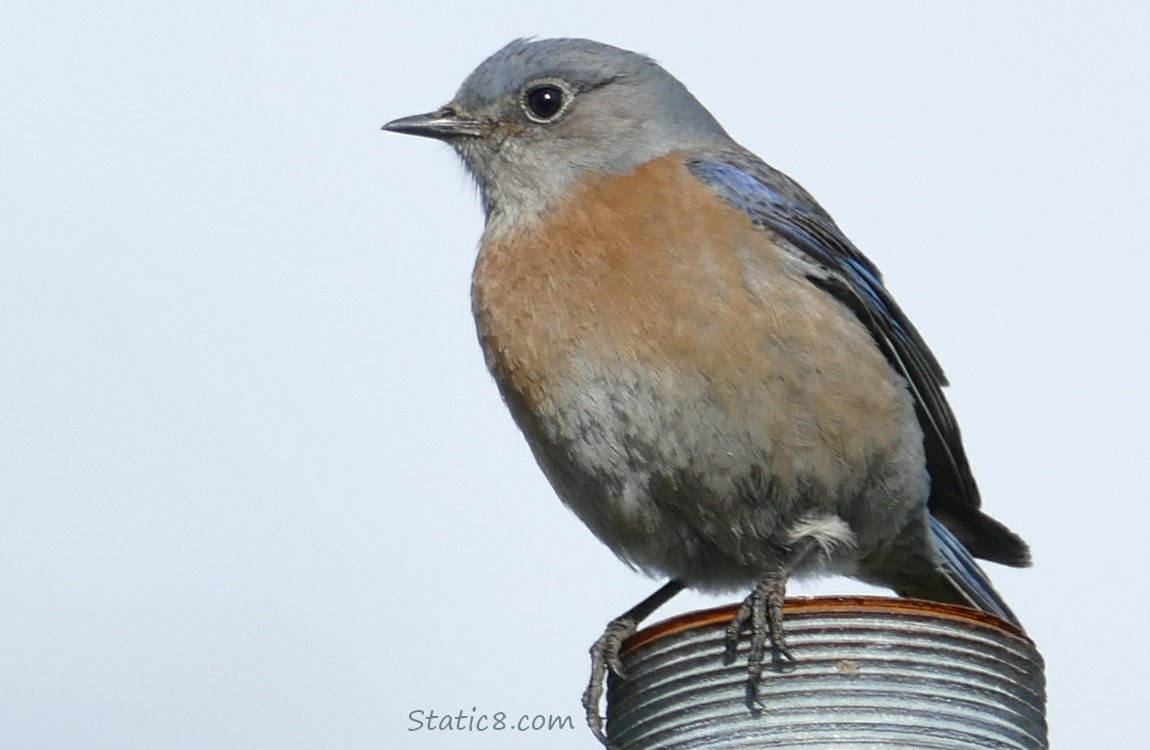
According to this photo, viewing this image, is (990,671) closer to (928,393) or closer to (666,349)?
(666,349)

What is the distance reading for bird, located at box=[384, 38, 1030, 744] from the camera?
7.05 metres

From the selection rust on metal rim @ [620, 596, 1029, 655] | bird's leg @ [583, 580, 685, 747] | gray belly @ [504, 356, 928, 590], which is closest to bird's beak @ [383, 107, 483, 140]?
gray belly @ [504, 356, 928, 590]

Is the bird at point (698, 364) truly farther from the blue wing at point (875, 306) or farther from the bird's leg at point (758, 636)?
the bird's leg at point (758, 636)

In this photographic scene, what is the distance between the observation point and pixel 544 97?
857cm

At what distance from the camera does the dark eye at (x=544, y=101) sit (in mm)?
8531

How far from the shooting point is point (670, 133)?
842cm

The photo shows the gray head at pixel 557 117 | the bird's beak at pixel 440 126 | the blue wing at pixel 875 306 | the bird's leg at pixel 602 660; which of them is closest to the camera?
the bird's leg at pixel 602 660

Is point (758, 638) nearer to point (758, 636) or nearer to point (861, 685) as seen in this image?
point (758, 636)

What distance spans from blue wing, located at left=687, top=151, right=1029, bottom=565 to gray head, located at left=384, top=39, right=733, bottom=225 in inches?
18.2

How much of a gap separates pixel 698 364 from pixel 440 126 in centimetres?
236

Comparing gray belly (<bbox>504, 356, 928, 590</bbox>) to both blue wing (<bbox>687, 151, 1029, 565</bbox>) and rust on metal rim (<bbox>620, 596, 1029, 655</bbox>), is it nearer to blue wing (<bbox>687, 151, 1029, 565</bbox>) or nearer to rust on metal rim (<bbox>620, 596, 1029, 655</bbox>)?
blue wing (<bbox>687, 151, 1029, 565</bbox>)

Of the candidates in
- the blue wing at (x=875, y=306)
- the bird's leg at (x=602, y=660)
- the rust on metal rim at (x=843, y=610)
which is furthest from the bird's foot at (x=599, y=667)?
the blue wing at (x=875, y=306)

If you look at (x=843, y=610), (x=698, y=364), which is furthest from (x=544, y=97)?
(x=843, y=610)

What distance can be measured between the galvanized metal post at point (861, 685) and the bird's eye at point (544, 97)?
394 centimetres
